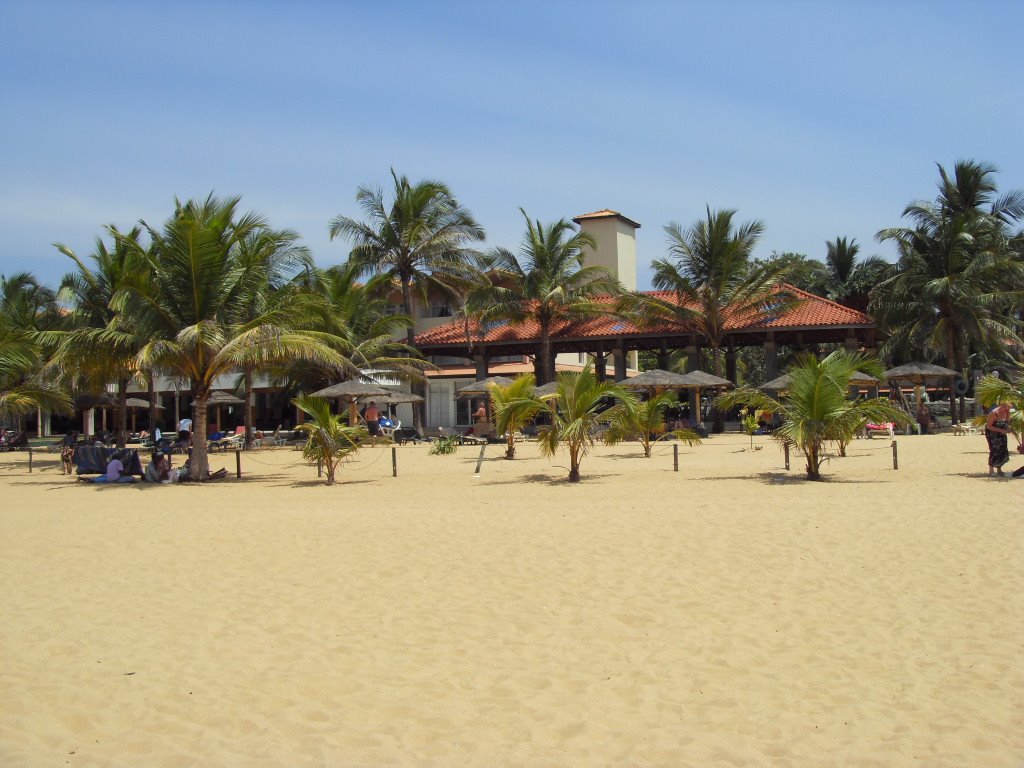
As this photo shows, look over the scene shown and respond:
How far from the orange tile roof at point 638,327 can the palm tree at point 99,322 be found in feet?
35.8

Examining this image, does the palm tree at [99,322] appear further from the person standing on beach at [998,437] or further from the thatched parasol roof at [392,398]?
the person standing on beach at [998,437]

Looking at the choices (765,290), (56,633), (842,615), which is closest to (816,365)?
(842,615)

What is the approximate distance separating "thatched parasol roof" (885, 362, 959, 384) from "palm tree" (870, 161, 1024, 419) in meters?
2.31

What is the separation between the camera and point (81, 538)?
955cm

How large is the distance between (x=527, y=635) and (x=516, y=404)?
9.64 meters

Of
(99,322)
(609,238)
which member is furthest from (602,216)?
(99,322)

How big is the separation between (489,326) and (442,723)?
1099 inches

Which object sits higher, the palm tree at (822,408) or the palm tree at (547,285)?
the palm tree at (547,285)

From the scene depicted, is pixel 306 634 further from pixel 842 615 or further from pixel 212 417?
pixel 212 417

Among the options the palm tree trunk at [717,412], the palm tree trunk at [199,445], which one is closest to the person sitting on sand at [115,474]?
the palm tree trunk at [199,445]

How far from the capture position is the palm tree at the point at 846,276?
3547cm

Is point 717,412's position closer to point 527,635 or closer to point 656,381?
point 656,381

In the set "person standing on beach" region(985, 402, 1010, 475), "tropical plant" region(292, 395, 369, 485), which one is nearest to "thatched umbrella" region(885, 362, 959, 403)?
"person standing on beach" region(985, 402, 1010, 475)

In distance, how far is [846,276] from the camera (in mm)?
36469
